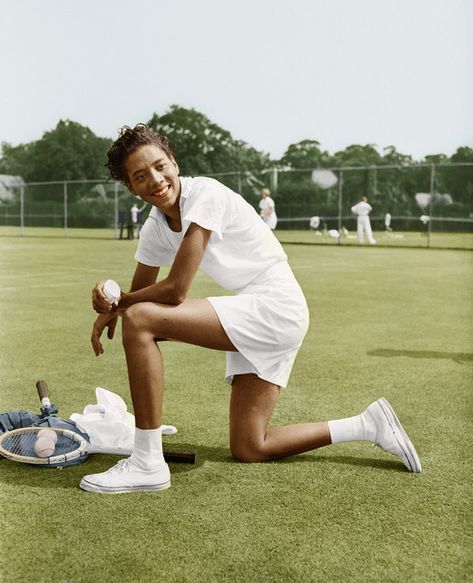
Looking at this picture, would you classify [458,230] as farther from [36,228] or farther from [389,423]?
[389,423]

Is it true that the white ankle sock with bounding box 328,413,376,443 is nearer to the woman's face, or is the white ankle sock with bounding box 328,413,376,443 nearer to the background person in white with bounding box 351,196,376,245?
the woman's face

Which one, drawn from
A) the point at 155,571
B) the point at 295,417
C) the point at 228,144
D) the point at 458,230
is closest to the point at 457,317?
the point at 295,417

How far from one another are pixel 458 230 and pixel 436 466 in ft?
115

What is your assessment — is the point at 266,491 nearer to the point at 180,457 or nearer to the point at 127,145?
the point at 180,457

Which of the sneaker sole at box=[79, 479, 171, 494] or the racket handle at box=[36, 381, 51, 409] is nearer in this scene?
the sneaker sole at box=[79, 479, 171, 494]

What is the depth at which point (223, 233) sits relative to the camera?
352cm

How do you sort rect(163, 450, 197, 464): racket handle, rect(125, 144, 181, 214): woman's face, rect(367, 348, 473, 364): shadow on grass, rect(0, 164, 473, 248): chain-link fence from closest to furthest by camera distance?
rect(125, 144, 181, 214): woman's face < rect(163, 450, 197, 464): racket handle < rect(367, 348, 473, 364): shadow on grass < rect(0, 164, 473, 248): chain-link fence

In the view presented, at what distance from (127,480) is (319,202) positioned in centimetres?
3720

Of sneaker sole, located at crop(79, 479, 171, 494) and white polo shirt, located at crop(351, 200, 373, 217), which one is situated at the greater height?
white polo shirt, located at crop(351, 200, 373, 217)

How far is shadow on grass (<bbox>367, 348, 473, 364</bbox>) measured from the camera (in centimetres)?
640

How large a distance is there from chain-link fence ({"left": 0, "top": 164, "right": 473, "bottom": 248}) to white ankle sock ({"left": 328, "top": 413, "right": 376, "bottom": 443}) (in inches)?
1220

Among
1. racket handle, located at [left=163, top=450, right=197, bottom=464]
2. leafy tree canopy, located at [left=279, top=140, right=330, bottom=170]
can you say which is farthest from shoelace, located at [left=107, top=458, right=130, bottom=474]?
leafy tree canopy, located at [left=279, top=140, right=330, bottom=170]

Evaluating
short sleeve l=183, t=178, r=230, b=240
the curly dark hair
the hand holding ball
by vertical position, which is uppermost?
the curly dark hair

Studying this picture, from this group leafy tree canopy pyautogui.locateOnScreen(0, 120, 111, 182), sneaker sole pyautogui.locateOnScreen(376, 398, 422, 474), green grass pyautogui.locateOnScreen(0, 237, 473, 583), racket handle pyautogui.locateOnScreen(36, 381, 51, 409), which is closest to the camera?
green grass pyautogui.locateOnScreen(0, 237, 473, 583)
